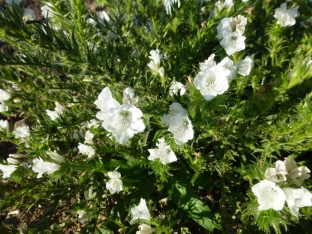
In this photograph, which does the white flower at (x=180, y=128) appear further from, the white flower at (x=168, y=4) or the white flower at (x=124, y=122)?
the white flower at (x=168, y=4)

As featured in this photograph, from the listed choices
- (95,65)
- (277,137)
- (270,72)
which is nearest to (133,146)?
(95,65)

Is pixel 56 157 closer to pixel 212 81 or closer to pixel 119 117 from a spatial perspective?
pixel 119 117

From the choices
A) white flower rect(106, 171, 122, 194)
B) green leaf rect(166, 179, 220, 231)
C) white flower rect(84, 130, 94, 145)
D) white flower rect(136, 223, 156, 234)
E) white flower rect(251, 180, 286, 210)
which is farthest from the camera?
white flower rect(84, 130, 94, 145)

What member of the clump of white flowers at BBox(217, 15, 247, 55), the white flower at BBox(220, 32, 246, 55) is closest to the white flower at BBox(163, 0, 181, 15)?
the clump of white flowers at BBox(217, 15, 247, 55)

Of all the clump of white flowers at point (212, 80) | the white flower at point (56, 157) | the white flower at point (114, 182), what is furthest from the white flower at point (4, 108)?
the clump of white flowers at point (212, 80)

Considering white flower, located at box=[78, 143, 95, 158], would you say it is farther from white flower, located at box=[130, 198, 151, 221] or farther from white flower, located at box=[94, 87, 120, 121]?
white flower, located at box=[94, 87, 120, 121]

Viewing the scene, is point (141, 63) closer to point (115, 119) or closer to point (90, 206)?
point (115, 119)
